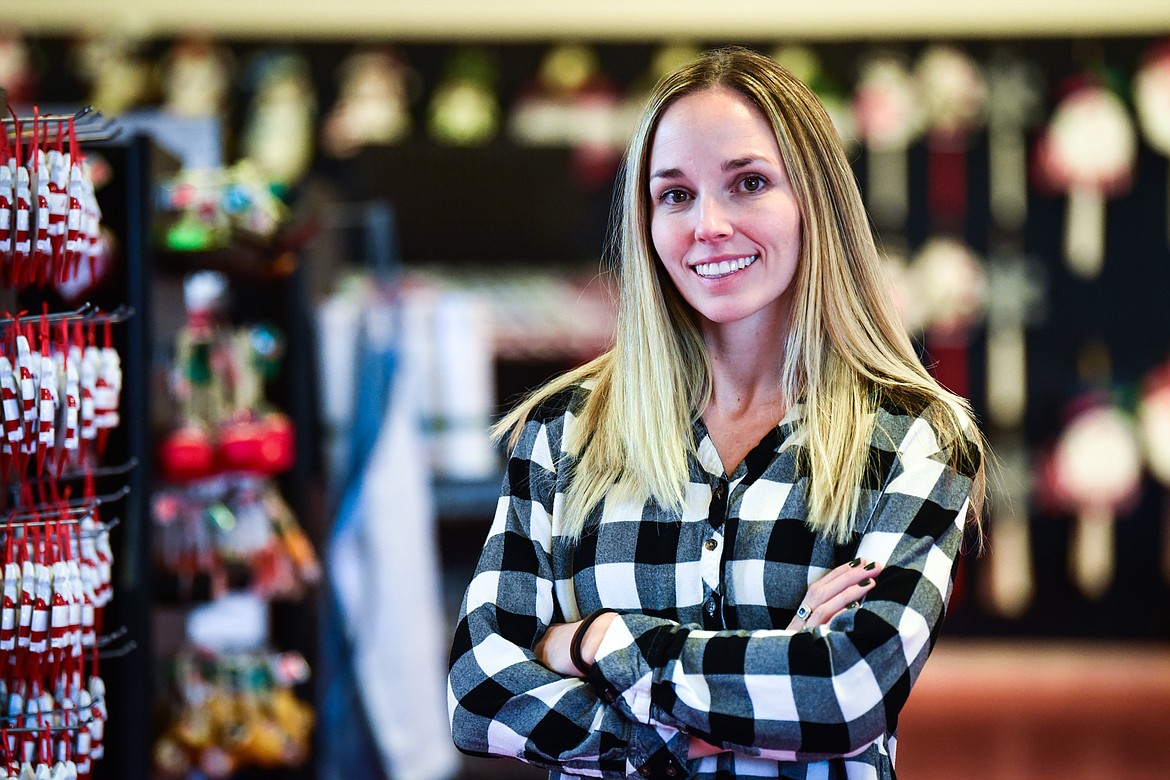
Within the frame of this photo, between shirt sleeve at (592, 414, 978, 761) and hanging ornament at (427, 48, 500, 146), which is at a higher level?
hanging ornament at (427, 48, 500, 146)

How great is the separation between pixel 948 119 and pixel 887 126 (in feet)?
1.02

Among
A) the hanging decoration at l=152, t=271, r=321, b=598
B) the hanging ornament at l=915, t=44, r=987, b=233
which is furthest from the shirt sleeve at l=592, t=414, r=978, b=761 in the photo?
the hanging ornament at l=915, t=44, r=987, b=233

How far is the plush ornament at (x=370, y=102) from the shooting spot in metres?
6.48

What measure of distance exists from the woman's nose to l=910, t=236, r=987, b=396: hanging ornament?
516 centimetres

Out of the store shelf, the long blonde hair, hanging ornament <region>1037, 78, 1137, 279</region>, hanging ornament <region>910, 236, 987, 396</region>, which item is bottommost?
the long blonde hair

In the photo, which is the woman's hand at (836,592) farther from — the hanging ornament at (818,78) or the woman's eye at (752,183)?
the hanging ornament at (818,78)

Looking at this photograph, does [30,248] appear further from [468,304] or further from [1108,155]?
[1108,155]

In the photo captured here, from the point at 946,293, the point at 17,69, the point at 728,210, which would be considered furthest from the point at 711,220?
the point at 17,69

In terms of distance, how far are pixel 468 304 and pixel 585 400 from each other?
8.08ft

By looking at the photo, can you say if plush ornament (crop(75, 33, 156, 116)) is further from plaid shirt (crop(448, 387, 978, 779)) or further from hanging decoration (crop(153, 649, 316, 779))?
plaid shirt (crop(448, 387, 978, 779))

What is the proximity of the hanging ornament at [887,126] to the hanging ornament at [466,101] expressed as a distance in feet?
6.24

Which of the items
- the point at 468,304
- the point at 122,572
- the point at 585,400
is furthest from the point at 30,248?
the point at 468,304

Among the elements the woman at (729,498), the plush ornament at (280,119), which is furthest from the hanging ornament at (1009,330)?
the woman at (729,498)

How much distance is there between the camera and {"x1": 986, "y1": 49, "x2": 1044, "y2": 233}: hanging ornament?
21.7 feet
